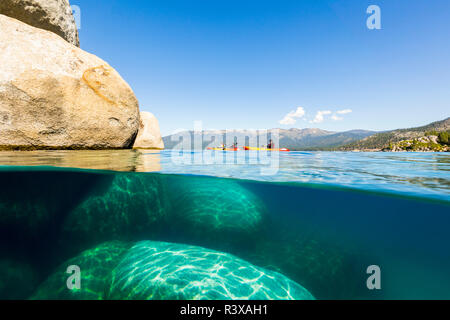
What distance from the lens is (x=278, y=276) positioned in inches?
183

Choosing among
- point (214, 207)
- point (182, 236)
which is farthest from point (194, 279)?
point (182, 236)

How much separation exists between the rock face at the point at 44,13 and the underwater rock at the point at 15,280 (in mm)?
7857

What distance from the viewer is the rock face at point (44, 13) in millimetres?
6149

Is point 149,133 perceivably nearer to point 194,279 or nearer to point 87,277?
point 87,277

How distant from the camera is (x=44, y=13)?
6.73 m

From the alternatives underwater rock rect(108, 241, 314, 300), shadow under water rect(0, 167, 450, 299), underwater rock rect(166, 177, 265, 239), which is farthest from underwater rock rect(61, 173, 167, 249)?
underwater rock rect(108, 241, 314, 300)

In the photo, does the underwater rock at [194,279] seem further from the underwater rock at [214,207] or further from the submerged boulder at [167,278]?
the underwater rock at [214,207]

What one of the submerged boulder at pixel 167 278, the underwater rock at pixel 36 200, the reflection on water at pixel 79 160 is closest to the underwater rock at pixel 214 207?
the reflection on water at pixel 79 160

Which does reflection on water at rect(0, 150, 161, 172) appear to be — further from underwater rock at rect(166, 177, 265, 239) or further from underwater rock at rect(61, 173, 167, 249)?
underwater rock at rect(166, 177, 265, 239)

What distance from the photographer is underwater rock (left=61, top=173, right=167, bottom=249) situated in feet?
21.0

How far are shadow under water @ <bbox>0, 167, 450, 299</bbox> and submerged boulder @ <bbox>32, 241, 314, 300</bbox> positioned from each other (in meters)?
0.03

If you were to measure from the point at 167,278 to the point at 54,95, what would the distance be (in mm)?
6150

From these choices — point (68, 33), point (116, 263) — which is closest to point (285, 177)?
point (116, 263)
